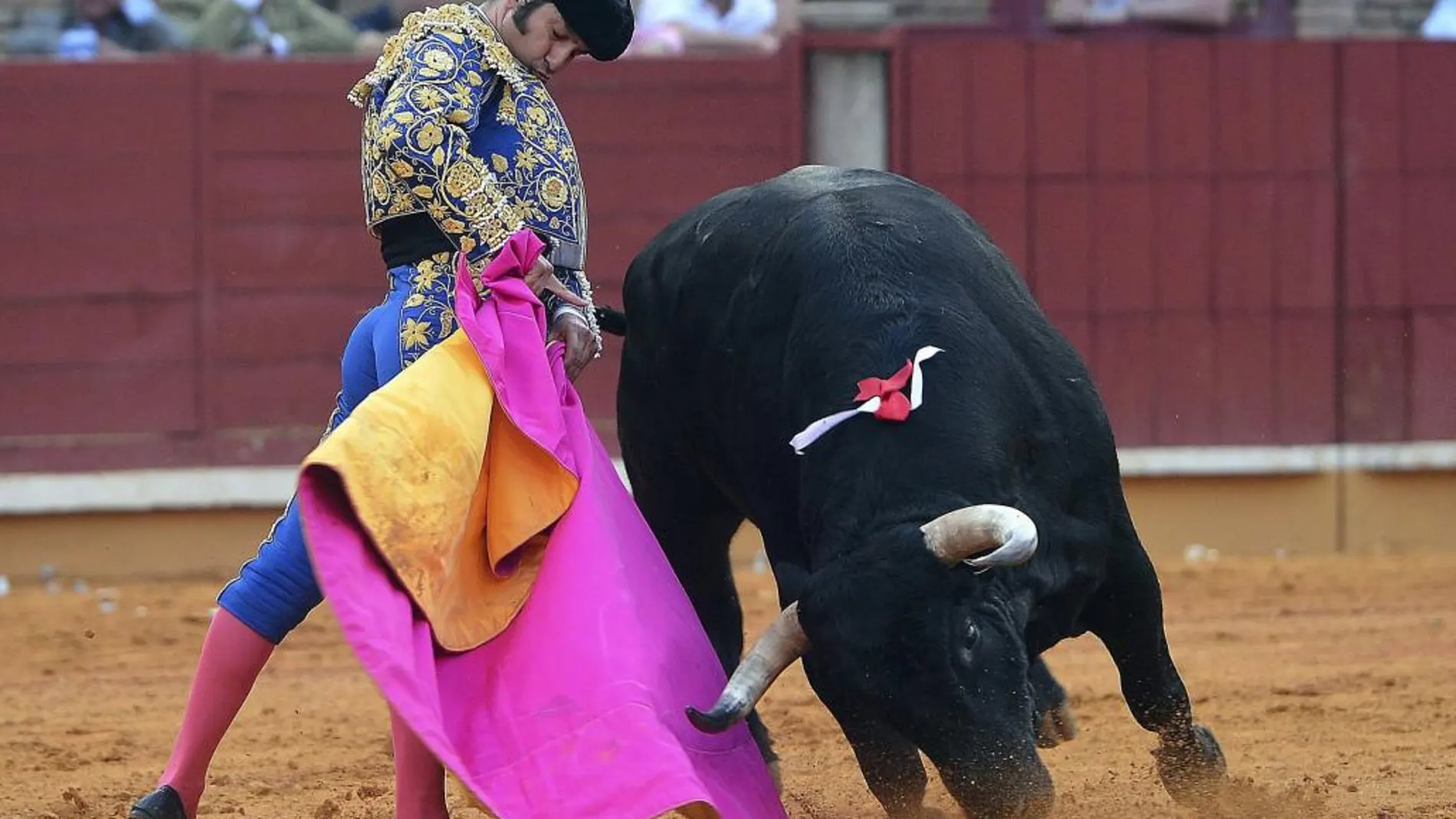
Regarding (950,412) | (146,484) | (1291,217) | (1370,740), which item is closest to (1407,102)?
(1291,217)

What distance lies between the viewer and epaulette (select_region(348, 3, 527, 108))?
9.87ft

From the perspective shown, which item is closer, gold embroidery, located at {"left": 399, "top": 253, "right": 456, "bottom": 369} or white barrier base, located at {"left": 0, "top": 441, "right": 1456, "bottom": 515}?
gold embroidery, located at {"left": 399, "top": 253, "right": 456, "bottom": 369}

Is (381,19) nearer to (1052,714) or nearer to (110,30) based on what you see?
(110,30)

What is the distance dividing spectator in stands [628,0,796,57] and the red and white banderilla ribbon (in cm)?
441

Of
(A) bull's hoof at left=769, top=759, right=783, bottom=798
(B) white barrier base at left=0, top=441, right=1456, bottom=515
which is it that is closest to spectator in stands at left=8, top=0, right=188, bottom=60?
(B) white barrier base at left=0, top=441, right=1456, bottom=515

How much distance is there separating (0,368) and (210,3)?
5.05 ft

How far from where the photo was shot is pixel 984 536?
8.70ft

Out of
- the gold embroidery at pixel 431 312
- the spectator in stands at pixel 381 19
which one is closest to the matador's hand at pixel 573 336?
the gold embroidery at pixel 431 312

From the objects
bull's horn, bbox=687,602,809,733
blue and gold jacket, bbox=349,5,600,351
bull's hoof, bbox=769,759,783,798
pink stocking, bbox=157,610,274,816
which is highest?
blue and gold jacket, bbox=349,5,600,351

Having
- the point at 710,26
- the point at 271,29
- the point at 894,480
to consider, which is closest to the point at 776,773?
the point at 894,480

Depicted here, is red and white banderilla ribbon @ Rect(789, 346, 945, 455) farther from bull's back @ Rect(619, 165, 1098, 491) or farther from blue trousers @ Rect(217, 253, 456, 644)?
blue trousers @ Rect(217, 253, 456, 644)

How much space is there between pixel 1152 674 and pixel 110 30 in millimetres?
5182

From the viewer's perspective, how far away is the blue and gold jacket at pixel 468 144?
2918 millimetres

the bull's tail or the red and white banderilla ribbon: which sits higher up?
the red and white banderilla ribbon
